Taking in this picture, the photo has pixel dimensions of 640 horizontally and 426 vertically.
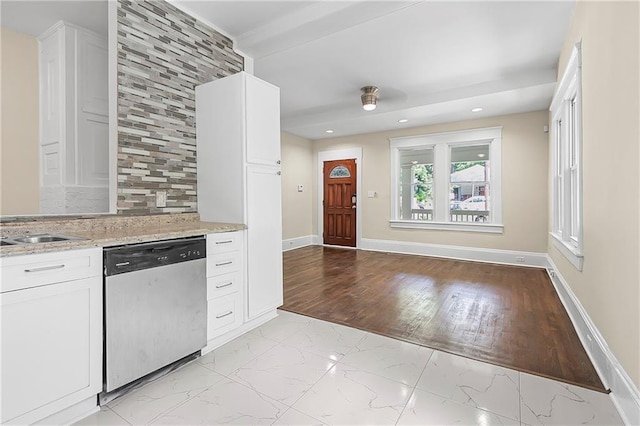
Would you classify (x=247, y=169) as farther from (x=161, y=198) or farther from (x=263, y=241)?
(x=161, y=198)

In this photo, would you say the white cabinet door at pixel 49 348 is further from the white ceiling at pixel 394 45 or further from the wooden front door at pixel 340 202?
the wooden front door at pixel 340 202

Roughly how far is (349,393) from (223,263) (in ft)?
Result: 4.12

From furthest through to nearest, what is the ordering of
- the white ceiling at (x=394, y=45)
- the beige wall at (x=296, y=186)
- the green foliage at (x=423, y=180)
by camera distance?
the beige wall at (x=296, y=186)
the green foliage at (x=423, y=180)
the white ceiling at (x=394, y=45)

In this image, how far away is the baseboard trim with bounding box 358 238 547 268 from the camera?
4.99m

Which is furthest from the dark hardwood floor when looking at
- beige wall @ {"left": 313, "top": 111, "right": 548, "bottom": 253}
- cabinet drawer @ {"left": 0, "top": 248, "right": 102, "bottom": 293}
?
cabinet drawer @ {"left": 0, "top": 248, "right": 102, "bottom": 293}

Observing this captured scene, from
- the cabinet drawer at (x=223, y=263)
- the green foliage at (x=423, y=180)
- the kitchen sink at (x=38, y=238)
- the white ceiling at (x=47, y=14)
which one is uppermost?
the white ceiling at (x=47, y=14)

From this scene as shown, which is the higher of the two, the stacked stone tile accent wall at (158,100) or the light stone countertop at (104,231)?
the stacked stone tile accent wall at (158,100)

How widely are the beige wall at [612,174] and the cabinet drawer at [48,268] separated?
104 inches

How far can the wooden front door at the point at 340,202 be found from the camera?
6.84 meters

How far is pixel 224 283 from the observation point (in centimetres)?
232

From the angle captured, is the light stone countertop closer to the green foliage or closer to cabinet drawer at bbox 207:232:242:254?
cabinet drawer at bbox 207:232:242:254

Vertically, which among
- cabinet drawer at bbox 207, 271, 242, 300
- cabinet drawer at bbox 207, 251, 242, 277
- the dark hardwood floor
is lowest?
the dark hardwood floor

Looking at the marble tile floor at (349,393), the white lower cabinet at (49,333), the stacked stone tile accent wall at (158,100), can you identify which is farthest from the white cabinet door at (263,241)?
the white lower cabinet at (49,333)

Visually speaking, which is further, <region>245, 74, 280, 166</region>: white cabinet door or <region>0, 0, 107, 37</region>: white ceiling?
<region>245, 74, 280, 166</region>: white cabinet door
